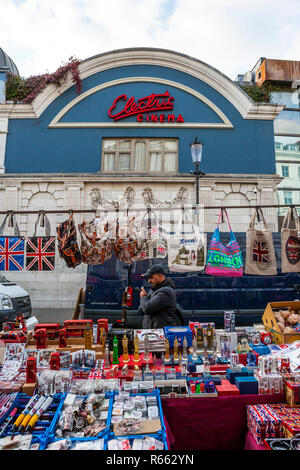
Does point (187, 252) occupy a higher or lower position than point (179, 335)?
higher

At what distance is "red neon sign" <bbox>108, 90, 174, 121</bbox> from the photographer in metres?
12.9

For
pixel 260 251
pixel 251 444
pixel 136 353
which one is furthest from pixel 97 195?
pixel 251 444

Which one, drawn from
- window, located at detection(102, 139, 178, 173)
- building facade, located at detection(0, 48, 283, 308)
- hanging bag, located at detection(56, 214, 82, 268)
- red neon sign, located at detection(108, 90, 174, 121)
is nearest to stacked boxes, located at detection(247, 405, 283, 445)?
hanging bag, located at detection(56, 214, 82, 268)

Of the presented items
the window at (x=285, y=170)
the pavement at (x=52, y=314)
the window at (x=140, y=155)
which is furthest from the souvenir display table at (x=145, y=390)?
the window at (x=285, y=170)

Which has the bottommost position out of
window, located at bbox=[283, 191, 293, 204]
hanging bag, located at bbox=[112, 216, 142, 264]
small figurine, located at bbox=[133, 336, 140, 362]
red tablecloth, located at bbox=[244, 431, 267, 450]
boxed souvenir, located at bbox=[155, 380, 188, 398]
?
red tablecloth, located at bbox=[244, 431, 267, 450]

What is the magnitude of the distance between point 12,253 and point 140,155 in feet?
28.6

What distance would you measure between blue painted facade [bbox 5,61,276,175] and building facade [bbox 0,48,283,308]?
0.04 m

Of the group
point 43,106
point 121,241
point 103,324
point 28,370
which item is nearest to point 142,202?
point 43,106

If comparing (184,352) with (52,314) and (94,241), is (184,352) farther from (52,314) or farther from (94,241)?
(52,314)

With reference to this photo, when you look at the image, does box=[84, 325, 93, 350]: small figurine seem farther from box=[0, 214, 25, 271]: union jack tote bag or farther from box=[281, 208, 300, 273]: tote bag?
box=[281, 208, 300, 273]: tote bag

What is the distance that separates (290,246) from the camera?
5262 millimetres

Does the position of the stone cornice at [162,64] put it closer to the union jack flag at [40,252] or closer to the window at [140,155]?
the window at [140,155]

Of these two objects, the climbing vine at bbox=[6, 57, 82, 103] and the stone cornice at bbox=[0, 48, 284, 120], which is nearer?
the climbing vine at bbox=[6, 57, 82, 103]
